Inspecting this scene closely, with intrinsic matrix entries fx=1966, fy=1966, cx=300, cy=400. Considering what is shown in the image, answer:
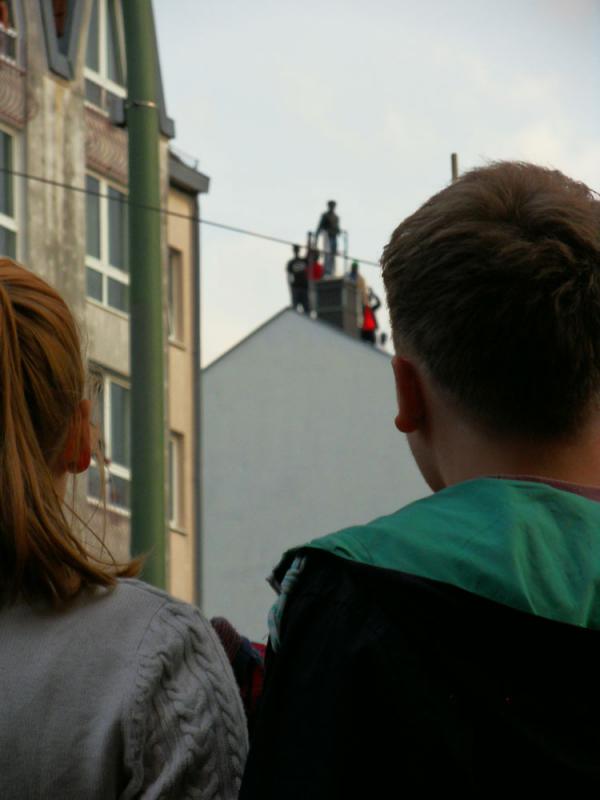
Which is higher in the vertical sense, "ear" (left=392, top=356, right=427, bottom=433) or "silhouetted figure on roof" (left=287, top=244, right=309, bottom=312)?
"silhouetted figure on roof" (left=287, top=244, right=309, bottom=312)

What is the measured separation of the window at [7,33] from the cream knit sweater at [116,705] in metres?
25.2

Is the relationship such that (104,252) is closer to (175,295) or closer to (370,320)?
(175,295)

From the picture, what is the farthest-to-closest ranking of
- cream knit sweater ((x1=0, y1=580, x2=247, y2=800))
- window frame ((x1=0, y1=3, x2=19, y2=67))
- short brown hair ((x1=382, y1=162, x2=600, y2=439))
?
1. window frame ((x1=0, y1=3, x2=19, y2=67))
2. cream knit sweater ((x1=0, y1=580, x2=247, y2=800))
3. short brown hair ((x1=382, y1=162, x2=600, y2=439))

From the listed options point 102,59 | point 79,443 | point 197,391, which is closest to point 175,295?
point 197,391

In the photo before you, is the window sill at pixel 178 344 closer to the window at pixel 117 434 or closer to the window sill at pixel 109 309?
the window sill at pixel 109 309

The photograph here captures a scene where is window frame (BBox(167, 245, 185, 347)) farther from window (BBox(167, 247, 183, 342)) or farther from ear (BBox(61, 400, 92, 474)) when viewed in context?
ear (BBox(61, 400, 92, 474))

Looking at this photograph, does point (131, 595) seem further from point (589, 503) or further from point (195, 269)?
point (195, 269)

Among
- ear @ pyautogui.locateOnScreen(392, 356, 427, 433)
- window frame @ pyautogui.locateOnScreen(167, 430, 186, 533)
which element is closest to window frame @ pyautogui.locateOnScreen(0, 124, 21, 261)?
window frame @ pyautogui.locateOnScreen(167, 430, 186, 533)

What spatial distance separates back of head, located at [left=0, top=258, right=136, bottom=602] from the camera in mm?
2502

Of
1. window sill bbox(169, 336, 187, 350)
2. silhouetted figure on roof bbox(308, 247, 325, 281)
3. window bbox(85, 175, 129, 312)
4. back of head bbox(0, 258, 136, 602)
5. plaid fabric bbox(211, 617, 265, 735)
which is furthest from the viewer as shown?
silhouetted figure on roof bbox(308, 247, 325, 281)

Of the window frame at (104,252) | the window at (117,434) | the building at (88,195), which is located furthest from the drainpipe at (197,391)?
the window frame at (104,252)

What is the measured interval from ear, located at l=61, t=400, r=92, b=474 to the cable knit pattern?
257 mm

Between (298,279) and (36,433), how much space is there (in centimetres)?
4200

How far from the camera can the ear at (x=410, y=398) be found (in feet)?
7.55
